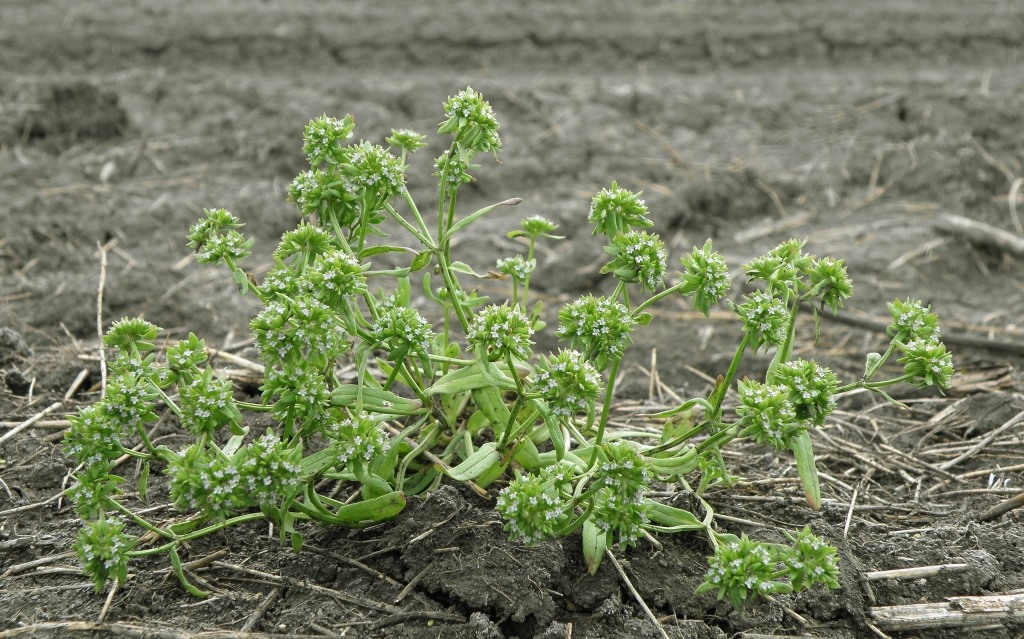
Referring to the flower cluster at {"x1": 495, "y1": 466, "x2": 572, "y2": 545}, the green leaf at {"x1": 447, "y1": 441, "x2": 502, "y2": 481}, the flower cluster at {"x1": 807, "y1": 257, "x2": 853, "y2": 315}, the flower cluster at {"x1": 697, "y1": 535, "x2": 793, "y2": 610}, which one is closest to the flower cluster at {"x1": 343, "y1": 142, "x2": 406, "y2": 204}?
the green leaf at {"x1": 447, "y1": 441, "x2": 502, "y2": 481}

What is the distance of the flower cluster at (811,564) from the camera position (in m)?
2.36

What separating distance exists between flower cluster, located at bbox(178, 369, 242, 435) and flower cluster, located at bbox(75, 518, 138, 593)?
31 cm

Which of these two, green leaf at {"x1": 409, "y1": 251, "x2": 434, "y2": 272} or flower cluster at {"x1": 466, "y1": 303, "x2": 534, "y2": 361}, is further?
green leaf at {"x1": 409, "y1": 251, "x2": 434, "y2": 272}

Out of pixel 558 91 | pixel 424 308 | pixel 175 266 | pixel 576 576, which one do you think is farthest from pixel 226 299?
pixel 558 91

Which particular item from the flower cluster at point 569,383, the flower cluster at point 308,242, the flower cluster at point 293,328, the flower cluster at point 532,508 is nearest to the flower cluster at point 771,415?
the flower cluster at point 569,383

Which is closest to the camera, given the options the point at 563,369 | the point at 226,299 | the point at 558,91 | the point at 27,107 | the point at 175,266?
the point at 563,369

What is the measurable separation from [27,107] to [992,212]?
6.35 m

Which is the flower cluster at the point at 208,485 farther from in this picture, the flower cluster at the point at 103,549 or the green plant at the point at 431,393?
the flower cluster at the point at 103,549

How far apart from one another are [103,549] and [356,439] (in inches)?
25.7

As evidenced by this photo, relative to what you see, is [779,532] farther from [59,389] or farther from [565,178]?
[565,178]

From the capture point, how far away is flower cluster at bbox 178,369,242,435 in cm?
239

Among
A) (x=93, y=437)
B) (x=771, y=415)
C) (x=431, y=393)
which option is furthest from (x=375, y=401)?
(x=771, y=415)

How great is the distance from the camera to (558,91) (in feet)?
24.6

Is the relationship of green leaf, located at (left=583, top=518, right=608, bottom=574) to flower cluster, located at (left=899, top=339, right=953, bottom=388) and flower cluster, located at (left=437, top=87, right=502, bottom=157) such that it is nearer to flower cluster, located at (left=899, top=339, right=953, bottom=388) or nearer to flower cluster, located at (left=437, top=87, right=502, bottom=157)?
flower cluster, located at (left=899, top=339, right=953, bottom=388)
